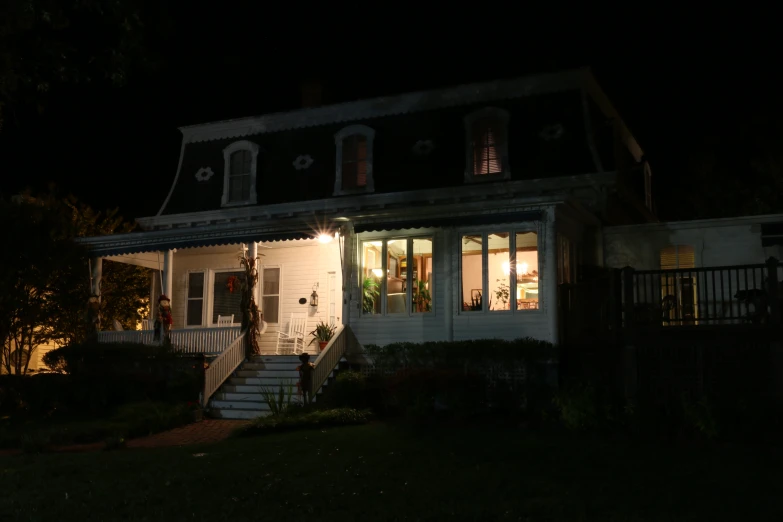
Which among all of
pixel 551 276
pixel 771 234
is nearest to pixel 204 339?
pixel 551 276

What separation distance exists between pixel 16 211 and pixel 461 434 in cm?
Result: 1376

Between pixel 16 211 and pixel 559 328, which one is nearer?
pixel 559 328

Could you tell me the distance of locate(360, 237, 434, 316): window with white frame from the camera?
16.8 m

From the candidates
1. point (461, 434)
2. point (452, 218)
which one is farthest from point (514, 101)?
point (461, 434)

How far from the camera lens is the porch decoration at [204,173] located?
2339 centimetres

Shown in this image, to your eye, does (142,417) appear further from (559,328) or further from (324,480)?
(559,328)

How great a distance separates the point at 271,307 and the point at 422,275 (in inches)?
222

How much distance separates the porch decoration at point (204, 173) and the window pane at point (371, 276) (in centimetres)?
783

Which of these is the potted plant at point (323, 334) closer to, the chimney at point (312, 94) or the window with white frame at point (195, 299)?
the window with white frame at point (195, 299)

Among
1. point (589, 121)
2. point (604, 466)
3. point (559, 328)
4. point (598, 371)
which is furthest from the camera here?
point (589, 121)

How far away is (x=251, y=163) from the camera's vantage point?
898 inches

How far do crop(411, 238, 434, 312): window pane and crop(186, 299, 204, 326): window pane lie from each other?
25.4 feet

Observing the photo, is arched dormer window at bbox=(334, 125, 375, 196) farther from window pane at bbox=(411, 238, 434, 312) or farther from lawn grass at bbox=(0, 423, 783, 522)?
lawn grass at bbox=(0, 423, 783, 522)

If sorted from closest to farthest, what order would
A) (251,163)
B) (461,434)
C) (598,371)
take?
1. (461,434)
2. (598,371)
3. (251,163)
